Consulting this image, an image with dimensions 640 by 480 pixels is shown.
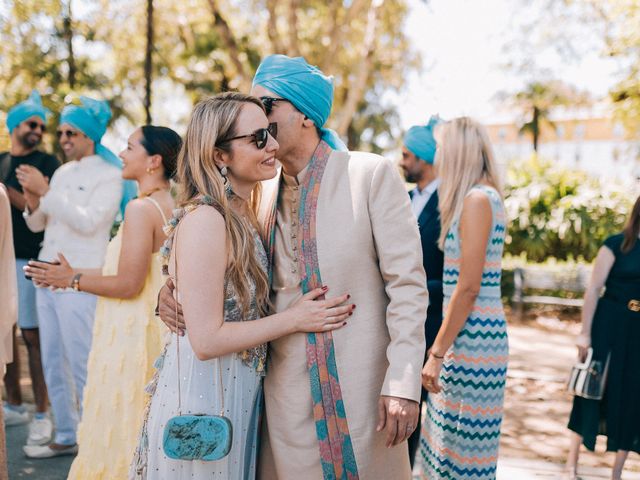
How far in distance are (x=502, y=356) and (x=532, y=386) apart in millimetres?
4291

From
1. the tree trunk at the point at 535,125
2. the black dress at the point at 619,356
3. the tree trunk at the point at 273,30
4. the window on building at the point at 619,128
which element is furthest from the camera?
the tree trunk at the point at 535,125

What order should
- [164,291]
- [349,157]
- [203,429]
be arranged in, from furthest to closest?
[164,291] < [349,157] < [203,429]

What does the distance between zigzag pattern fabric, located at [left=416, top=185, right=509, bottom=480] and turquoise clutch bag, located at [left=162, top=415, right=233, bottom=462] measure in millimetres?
1528

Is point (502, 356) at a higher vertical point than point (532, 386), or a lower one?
higher

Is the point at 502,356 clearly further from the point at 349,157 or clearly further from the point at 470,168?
the point at 349,157

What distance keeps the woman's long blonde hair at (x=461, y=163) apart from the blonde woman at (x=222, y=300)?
1.43 metres

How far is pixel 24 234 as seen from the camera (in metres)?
5.32

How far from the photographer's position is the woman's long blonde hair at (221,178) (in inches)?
85.7

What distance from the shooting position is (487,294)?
3.34m

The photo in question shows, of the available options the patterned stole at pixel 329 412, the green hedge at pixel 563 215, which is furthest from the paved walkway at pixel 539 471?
the green hedge at pixel 563 215

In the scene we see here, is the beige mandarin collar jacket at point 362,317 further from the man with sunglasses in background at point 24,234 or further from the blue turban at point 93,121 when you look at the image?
the man with sunglasses in background at point 24,234

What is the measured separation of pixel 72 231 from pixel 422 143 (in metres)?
2.50

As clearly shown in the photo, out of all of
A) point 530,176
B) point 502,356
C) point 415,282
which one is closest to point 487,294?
point 502,356

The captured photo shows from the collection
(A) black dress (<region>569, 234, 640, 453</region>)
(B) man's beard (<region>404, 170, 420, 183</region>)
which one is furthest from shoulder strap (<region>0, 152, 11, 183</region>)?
(A) black dress (<region>569, 234, 640, 453</region>)
